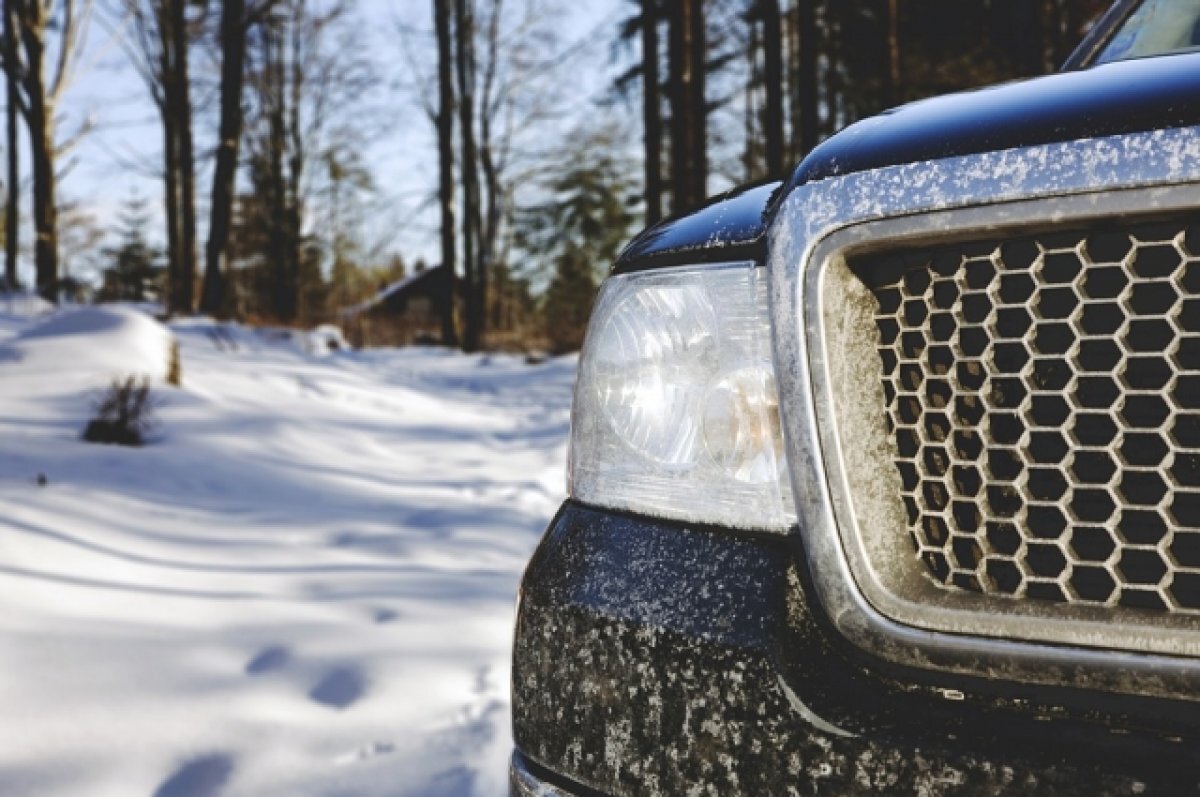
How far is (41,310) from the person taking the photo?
1173 cm

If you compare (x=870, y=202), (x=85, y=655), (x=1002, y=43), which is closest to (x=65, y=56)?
(x=1002, y=43)

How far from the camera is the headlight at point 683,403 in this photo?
3.16ft

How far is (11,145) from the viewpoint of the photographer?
20281 millimetres

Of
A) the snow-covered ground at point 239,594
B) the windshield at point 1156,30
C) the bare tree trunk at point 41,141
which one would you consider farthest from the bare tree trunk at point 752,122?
the windshield at point 1156,30

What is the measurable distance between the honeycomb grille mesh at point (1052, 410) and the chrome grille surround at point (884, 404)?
0.08 ft

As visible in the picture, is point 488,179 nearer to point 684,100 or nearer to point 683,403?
point 684,100

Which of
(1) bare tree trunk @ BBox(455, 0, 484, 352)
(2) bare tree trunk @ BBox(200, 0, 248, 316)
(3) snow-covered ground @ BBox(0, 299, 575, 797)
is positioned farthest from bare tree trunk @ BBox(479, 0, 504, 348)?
(3) snow-covered ground @ BBox(0, 299, 575, 797)

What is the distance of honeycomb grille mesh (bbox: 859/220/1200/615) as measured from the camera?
744mm

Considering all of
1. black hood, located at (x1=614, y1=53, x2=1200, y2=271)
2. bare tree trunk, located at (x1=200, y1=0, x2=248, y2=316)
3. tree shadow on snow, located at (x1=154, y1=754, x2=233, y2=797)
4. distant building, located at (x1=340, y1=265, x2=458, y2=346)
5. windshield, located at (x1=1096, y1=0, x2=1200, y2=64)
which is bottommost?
tree shadow on snow, located at (x1=154, y1=754, x2=233, y2=797)

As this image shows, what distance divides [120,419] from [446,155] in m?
15.3

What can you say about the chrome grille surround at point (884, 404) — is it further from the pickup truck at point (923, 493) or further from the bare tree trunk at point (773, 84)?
the bare tree trunk at point (773, 84)

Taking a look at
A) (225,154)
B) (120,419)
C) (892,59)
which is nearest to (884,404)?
(120,419)

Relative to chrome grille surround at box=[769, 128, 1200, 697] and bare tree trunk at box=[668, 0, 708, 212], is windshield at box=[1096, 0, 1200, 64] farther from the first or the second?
bare tree trunk at box=[668, 0, 708, 212]

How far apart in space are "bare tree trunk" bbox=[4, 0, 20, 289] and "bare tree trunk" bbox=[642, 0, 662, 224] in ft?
34.6
